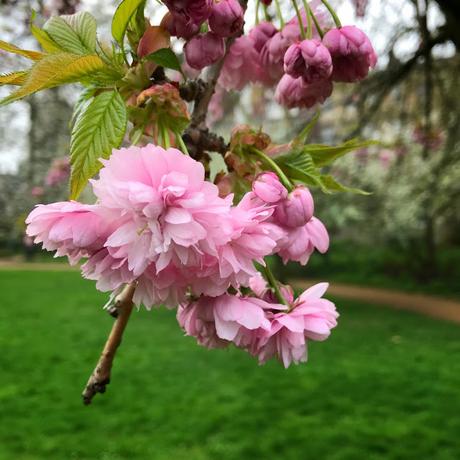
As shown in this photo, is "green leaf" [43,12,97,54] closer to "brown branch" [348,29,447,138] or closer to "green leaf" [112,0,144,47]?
"green leaf" [112,0,144,47]

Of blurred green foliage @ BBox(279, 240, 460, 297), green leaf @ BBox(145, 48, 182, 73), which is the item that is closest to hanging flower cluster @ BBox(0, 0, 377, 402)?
green leaf @ BBox(145, 48, 182, 73)

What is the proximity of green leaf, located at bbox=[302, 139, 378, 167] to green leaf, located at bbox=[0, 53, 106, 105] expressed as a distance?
0.78 ft

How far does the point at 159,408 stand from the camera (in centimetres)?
415

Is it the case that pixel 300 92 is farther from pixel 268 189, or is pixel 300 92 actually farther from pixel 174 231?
pixel 174 231

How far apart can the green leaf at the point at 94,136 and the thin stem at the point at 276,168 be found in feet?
0.45

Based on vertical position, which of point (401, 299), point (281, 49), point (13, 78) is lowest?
point (401, 299)

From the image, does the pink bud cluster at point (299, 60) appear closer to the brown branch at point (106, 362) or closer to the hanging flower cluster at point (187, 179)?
the hanging flower cluster at point (187, 179)

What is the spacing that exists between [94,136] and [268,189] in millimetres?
151

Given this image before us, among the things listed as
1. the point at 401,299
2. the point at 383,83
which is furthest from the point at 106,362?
the point at 401,299

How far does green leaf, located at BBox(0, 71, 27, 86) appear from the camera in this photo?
1.58 feet

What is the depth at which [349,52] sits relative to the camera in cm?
65

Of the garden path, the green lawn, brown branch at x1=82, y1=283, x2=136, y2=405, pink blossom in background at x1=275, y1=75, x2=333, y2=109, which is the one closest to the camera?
brown branch at x1=82, y1=283, x2=136, y2=405

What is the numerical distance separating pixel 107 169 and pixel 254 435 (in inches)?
135

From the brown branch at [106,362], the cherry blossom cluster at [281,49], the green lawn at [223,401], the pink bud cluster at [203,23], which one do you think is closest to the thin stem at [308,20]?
the cherry blossom cluster at [281,49]
